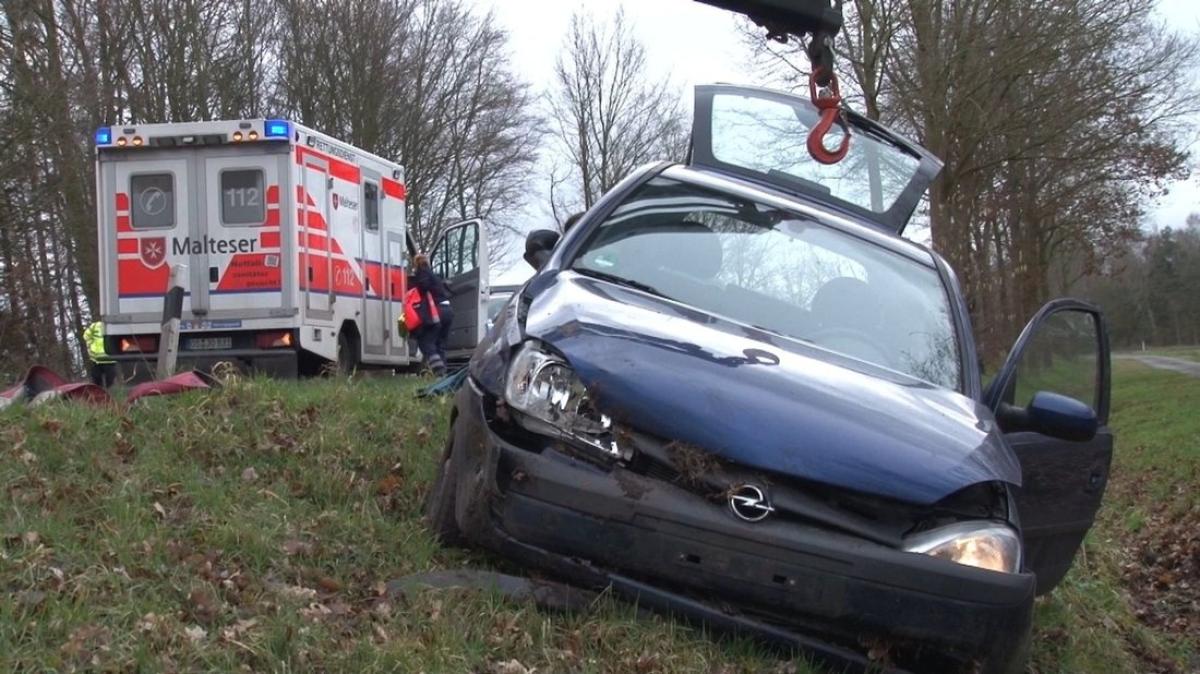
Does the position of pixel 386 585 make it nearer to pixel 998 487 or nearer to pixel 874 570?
pixel 874 570

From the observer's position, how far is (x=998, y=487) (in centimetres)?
403

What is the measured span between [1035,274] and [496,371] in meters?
28.9

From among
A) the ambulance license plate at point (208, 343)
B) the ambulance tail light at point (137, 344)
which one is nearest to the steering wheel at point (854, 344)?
the ambulance license plate at point (208, 343)

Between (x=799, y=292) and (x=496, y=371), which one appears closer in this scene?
(x=496, y=371)

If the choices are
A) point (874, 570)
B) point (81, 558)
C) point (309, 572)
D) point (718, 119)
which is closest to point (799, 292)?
point (718, 119)

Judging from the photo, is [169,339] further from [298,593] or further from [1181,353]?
[1181,353]

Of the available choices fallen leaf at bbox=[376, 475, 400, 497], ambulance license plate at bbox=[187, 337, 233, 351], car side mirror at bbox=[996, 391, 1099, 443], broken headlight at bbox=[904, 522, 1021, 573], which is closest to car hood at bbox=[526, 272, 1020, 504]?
broken headlight at bbox=[904, 522, 1021, 573]

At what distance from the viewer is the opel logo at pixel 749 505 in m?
3.76

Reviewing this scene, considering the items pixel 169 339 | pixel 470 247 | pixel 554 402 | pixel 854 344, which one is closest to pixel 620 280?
pixel 854 344

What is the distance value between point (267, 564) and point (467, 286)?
13.6m

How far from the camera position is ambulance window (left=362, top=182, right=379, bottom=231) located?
16.2 metres

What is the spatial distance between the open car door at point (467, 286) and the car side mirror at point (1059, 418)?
13044 millimetres

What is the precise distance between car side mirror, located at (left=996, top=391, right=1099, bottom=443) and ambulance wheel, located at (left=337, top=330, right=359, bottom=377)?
11181 mm

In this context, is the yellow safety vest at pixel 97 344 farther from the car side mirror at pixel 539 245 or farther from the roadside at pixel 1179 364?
the roadside at pixel 1179 364
